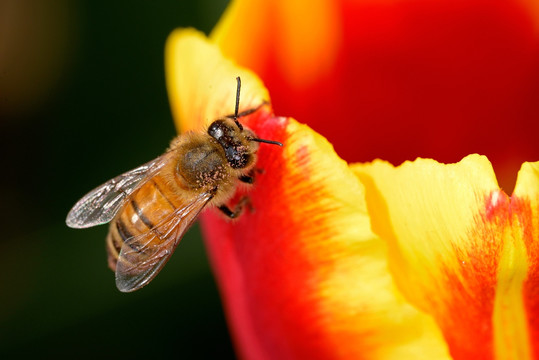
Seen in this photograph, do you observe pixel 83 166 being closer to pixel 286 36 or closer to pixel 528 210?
pixel 286 36

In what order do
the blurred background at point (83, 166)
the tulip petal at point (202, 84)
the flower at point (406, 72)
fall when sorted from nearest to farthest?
the tulip petal at point (202, 84), the flower at point (406, 72), the blurred background at point (83, 166)

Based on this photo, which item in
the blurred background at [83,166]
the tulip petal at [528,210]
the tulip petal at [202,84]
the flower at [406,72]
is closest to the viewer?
the tulip petal at [528,210]

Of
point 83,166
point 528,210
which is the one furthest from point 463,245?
point 83,166

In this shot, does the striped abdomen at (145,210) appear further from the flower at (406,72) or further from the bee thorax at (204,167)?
the flower at (406,72)

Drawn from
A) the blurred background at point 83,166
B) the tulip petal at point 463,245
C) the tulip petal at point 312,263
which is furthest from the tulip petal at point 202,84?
the blurred background at point 83,166

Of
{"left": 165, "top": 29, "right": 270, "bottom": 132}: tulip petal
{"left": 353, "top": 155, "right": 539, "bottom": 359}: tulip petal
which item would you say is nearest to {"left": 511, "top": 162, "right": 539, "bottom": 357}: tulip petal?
{"left": 353, "top": 155, "right": 539, "bottom": 359}: tulip petal

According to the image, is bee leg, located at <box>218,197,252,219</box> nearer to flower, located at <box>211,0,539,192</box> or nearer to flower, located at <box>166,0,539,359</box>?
flower, located at <box>166,0,539,359</box>
